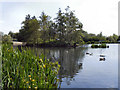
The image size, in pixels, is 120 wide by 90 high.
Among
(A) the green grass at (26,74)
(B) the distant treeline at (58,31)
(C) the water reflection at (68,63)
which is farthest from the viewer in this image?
(B) the distant treeline at (58,31)

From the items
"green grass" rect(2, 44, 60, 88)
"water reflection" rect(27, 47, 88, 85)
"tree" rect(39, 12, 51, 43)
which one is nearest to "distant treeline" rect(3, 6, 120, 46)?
"tree" rect(39, 12, 51, 43)

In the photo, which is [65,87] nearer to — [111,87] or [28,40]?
[111,87]

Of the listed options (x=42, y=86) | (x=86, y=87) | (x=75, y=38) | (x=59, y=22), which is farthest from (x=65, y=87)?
(x=59, y=22)

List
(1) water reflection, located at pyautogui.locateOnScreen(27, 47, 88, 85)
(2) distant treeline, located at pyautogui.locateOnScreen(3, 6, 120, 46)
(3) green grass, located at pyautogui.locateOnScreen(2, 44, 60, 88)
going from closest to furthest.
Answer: (3) green grass, located at pyautogui.locateOnScreen(2, 44, 60, 88) < (1) water reflection, located at pyautogui.locateOnScreen(27, 47, 88, 85) < (2) distant treeline, located at pyautogui.locateOnScreen(3, 6, 120, 46)

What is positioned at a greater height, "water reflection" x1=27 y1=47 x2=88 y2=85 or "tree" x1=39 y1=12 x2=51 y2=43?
"tree" x1=39 y1=12 x2=51 y2=43

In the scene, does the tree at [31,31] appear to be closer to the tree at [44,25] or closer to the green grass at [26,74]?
the tree at [44,25]

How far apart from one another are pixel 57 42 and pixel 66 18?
7476mm

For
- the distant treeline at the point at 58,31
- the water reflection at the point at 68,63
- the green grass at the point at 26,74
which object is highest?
the distant treeline at the point at 58,31

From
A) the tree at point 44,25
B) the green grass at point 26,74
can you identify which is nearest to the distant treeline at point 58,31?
the tree at point 44,25

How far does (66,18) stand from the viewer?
41625mm

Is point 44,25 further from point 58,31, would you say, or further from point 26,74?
point 26,74

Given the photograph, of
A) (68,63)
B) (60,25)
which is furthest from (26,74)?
(60,25)

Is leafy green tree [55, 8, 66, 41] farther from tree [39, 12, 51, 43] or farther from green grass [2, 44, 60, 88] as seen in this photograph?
green grass [2, 44, 60, 88]

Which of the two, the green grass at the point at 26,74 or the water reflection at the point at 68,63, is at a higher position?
the green grass at the point at 26,74
